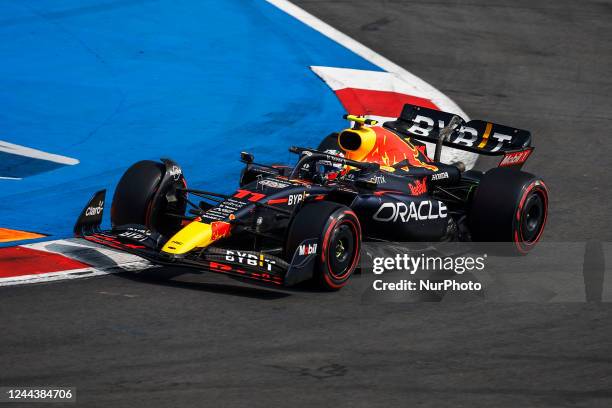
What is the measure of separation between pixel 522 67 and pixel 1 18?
916 centimetres

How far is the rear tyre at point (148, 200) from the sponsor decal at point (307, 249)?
5.75 ft

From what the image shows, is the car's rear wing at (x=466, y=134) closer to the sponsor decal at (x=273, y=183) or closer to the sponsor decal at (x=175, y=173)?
the sponsor decal at (x=273, y=183)

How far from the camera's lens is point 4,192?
40.7 feet

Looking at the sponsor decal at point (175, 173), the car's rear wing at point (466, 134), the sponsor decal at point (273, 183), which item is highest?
the car's rear wing at point (466, 134)

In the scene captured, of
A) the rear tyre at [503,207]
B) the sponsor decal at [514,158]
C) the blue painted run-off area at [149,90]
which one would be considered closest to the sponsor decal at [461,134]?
the sponsor decal at [514,158]

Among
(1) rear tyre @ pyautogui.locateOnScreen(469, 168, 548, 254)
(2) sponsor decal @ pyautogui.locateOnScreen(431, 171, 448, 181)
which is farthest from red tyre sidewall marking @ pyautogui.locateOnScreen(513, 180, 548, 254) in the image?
(2) sponsor decal @ pyautogui.locateOnScreen(431, 171, 448, 181)

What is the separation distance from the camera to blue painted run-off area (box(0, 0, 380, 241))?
13414mm

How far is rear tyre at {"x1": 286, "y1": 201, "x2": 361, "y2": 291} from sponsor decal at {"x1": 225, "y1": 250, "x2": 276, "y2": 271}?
11.4 inches

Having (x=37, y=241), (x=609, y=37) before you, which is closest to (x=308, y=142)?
(x=37, y=241)

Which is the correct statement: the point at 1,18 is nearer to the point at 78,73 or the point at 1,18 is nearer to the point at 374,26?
the point at 78,73

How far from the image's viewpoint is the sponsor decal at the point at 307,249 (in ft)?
29.6

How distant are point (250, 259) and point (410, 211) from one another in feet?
6.29

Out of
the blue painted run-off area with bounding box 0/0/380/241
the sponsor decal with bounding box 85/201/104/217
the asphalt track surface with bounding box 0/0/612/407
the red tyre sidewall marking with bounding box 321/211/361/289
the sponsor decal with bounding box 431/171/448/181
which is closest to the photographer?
the asphalt track surface with bounding box 0/0/612/407
